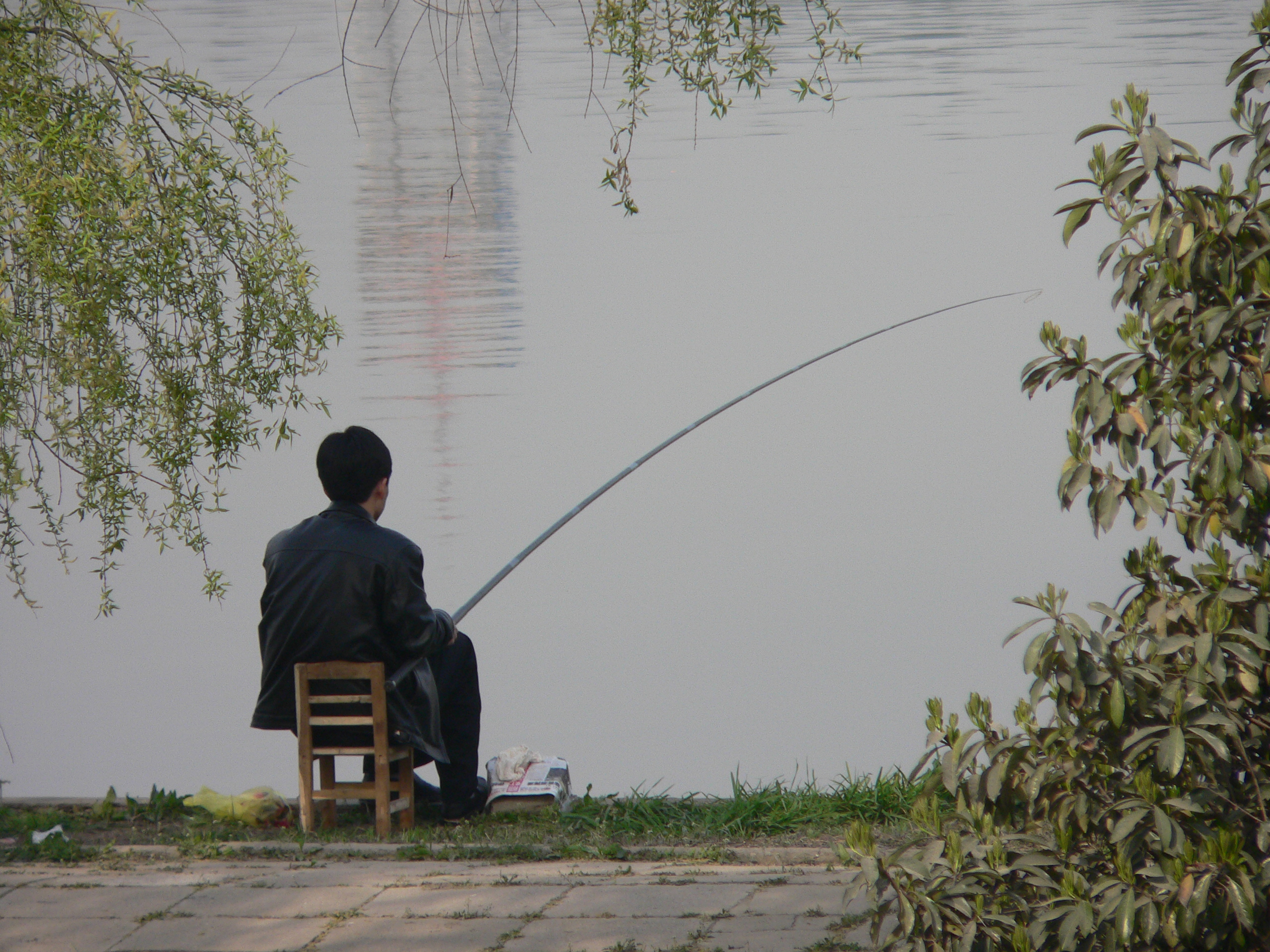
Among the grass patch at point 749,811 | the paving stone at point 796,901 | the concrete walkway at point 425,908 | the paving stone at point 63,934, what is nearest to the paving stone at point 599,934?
the concrete walkway at point 425,908

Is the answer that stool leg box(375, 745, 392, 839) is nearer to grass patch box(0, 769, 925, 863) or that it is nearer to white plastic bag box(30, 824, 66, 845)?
grass patch box(0, 769, 925, 863)

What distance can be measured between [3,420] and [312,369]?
1.03m

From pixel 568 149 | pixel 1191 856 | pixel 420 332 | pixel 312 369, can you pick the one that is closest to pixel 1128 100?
pixel 1191 856

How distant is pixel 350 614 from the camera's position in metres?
3.28

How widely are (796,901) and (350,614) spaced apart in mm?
1342

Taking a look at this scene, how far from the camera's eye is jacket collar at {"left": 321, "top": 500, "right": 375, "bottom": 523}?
11.1 ft

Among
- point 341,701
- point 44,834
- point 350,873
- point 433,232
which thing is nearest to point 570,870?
point 350,873

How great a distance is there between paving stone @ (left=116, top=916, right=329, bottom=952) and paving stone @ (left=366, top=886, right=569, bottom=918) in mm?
129

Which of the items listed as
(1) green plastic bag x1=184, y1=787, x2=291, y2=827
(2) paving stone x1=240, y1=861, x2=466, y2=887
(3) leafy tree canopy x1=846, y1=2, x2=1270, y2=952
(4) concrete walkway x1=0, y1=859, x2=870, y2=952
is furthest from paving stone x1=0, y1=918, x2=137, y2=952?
(3) leafy tree canopy x1=846, y1=2, x2=1270, y2=952

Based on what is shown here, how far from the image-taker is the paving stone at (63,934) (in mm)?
2297

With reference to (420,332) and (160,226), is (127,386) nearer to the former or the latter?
(160,226)

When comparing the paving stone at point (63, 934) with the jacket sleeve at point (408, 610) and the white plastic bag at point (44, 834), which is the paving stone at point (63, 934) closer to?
the white plastic bag at point (44, 834)

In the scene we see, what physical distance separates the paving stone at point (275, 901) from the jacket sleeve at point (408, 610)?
2.69 ft

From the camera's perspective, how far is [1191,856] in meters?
1.57
